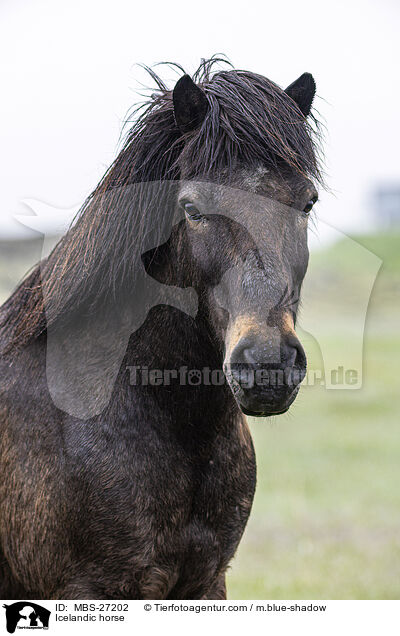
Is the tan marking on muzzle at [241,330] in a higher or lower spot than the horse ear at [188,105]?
lower

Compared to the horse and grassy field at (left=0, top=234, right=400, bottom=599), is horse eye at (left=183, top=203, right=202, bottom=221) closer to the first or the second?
the horse

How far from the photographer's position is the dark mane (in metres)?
2.78

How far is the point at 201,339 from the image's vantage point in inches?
116

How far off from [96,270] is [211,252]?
0.58 m

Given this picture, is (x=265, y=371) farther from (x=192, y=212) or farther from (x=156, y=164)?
(x=156, y=164)

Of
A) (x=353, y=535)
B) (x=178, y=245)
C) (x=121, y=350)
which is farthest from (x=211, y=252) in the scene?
(x=353, y=535)

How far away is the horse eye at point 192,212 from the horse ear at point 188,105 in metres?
0.39

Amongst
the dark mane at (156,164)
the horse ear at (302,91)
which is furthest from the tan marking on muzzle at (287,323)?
the horse ear at (302,91)

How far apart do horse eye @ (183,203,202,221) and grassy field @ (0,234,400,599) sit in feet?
2.91

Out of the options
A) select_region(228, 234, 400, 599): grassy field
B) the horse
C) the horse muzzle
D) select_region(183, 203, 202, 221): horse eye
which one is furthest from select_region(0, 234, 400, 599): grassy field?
select_region(183, 203, 202, 221): horse eye
